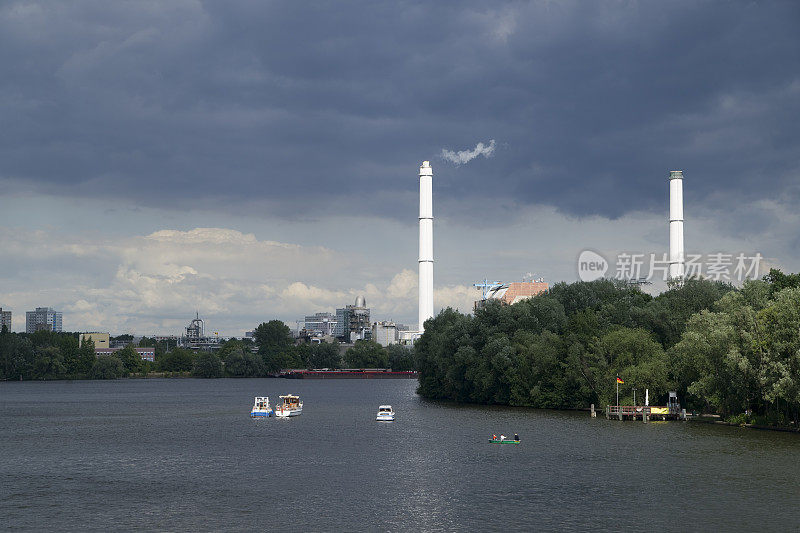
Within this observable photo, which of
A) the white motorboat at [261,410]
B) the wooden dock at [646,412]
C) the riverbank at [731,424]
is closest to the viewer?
the riverbank at [731,424]

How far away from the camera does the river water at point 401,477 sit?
2045 inches

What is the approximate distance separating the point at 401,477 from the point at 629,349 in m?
60.2

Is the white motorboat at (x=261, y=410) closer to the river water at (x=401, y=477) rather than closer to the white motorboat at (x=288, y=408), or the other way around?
the white motorboat at (x=288, y=408)

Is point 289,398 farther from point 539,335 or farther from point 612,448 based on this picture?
point 612,448

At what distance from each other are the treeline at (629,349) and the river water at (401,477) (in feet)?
20.6

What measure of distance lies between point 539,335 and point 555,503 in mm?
86139

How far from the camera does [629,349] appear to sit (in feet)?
389

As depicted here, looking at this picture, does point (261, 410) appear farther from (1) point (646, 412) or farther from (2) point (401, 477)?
(2) point (401, 477)

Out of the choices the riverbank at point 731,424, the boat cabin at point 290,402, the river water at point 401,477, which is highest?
the riverbank at point 731,424

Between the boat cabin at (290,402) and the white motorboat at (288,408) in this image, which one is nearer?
the white motorboat at (288,408)

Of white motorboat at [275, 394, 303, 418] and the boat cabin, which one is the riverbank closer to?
white motorboat at [275, 394, 303, 418]

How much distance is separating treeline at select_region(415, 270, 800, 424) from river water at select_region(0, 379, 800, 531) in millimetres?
6292

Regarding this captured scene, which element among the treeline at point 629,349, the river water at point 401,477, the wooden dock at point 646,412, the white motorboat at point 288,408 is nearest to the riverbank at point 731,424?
the treeline at point 629,349

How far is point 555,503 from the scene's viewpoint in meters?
56.3
